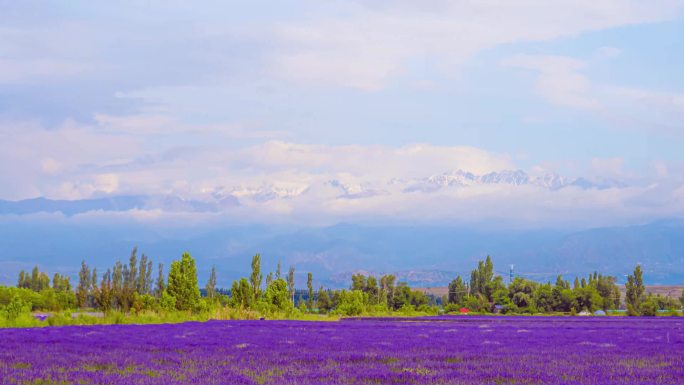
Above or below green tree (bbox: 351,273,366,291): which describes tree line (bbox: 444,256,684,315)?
below

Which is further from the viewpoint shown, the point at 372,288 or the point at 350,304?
the point at 372,288

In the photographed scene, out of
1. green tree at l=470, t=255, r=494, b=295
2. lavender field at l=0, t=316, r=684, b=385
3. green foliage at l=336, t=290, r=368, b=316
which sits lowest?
lavender field at l=0, t=316, r=684, b=385

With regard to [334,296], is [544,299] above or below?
below

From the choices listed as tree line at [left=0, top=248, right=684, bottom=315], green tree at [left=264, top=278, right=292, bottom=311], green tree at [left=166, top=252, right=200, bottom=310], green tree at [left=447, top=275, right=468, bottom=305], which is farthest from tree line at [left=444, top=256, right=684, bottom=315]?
green tree at [left=166, top=252, right=200, bottom=310]

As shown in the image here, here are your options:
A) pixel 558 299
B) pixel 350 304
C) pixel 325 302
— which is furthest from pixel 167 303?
pixel 558 299

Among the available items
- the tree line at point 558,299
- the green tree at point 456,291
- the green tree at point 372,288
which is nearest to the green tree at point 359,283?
the green tree at point 372,288

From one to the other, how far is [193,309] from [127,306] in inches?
272

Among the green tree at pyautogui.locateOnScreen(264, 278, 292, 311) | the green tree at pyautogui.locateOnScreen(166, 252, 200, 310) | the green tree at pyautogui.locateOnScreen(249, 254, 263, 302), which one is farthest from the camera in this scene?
the green tree at pyautogui.locateOnScreen(249, 254, 263, 302)

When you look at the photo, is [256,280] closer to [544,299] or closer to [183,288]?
[183,288]

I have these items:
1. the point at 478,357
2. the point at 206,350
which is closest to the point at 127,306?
the point at 206,350

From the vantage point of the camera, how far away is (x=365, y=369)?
63.2ft

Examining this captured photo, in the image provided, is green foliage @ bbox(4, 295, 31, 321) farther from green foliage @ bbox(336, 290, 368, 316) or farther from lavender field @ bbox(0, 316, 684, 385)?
green foliage @ bbox(336, 290, 368, 316)

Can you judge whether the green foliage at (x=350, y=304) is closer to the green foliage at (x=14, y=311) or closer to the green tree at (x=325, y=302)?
the green tree at (x=325, y=302)

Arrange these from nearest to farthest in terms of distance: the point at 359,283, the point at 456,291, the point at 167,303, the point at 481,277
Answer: the point at 167,303
the point at 359,283
the point at 456,291
the point at 481,277
